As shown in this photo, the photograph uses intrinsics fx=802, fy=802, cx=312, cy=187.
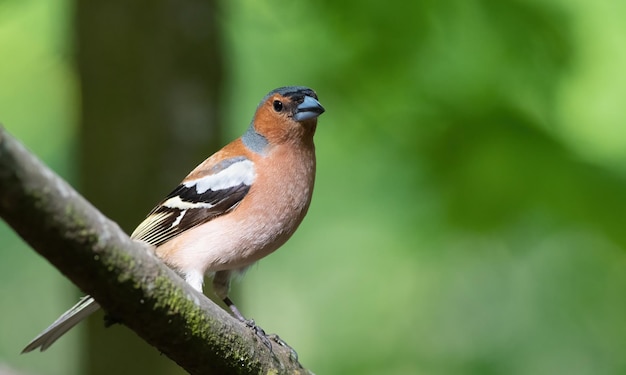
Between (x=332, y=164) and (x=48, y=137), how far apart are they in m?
2.92

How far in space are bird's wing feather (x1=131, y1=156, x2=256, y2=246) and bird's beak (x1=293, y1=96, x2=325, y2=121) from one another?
363mm

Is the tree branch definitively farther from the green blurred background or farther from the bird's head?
the green blurred background

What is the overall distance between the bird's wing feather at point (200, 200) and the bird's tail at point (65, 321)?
19.3 inches

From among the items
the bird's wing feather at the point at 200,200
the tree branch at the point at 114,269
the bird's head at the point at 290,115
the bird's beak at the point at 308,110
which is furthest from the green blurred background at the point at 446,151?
the tree branch at the point at 114,269

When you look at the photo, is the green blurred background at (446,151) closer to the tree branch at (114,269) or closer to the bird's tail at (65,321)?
the bird's tail at (65,321)

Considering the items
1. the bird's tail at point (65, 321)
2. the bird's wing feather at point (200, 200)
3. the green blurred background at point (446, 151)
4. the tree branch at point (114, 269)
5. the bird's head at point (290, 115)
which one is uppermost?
the green blurred background at point (446, 151)

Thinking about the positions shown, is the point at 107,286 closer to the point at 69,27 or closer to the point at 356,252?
the point at 69,27

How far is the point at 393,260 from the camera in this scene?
7.97 meters

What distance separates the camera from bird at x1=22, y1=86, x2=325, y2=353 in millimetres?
4020

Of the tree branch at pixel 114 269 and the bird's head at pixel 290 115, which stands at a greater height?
the bird's head at pixel 290 115

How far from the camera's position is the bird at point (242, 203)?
4.02m

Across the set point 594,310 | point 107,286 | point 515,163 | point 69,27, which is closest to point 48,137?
point 69,27

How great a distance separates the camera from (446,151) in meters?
5.98

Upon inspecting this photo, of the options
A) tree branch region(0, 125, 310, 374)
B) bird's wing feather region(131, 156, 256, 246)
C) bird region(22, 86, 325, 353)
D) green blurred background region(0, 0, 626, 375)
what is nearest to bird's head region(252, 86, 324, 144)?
bird region(22, 86, 325, 353)
